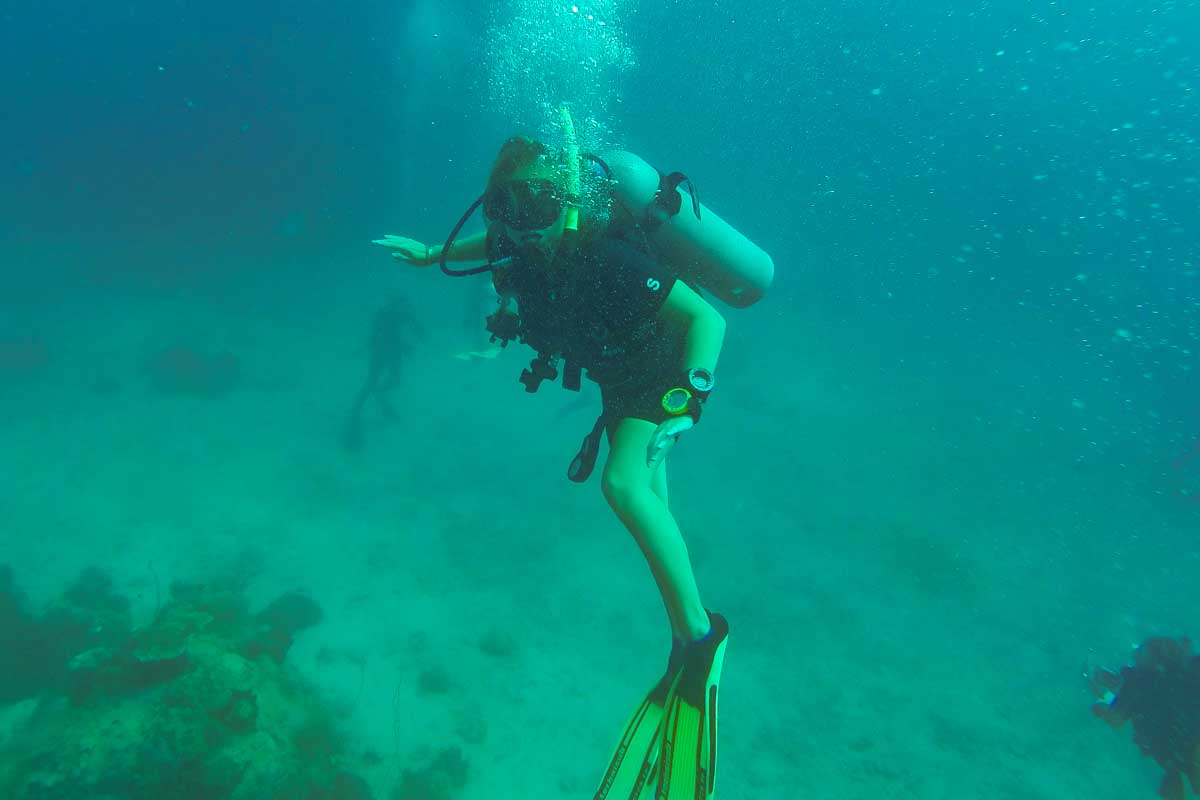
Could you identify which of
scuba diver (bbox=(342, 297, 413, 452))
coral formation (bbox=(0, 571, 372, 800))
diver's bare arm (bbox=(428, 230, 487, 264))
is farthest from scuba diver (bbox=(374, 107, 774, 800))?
scuba diver (bbox=(342, 297, 413, 452))

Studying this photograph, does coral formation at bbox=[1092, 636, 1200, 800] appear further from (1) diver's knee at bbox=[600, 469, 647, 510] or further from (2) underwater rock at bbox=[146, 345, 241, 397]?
(2) underwater rock at bbox=[146, 345, 241, 397]

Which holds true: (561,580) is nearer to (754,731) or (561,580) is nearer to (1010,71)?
(754,731)

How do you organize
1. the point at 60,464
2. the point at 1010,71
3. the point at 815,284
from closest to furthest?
the point at 60,464
the point at 815,284
the point at 1010,71

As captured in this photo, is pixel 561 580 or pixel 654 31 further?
pixel 654 31

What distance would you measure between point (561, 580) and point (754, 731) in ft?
12.7

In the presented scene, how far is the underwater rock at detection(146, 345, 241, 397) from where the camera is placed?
1638cm

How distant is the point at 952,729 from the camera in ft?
29.5

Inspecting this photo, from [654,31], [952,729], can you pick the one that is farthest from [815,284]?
[952,729]

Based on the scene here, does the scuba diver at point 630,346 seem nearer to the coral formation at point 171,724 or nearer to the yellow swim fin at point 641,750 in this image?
the yellow swim fin at point 641,750

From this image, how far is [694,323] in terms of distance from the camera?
116 inches

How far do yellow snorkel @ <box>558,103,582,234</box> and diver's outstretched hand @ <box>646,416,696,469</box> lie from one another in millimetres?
996

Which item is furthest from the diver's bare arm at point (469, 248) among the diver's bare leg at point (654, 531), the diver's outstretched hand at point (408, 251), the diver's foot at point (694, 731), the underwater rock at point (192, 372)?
the underwater rock at point (192, 372)

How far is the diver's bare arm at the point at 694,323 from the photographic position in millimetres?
2910

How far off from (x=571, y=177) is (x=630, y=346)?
2.81ft
